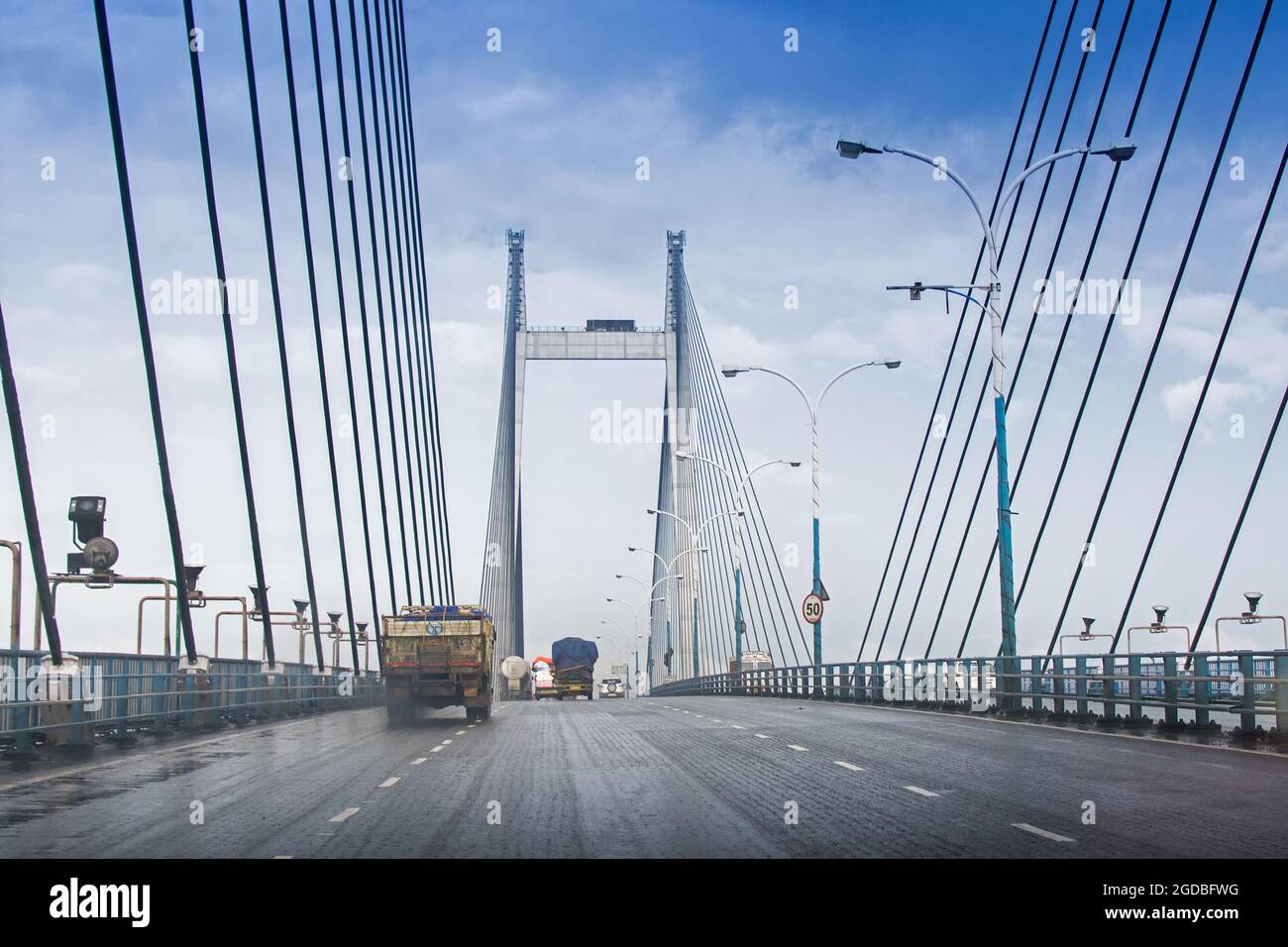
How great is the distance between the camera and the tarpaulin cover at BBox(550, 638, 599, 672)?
261 feet

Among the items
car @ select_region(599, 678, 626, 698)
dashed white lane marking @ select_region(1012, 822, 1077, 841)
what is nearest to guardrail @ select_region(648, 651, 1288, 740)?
dashed white lane marking @ select_region(1012, 822, 1077, 841)

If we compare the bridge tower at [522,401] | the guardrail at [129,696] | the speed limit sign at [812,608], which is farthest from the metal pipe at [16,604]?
the bridge tower at [522,401]

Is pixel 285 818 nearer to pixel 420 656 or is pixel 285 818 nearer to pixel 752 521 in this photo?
pixel 420 656

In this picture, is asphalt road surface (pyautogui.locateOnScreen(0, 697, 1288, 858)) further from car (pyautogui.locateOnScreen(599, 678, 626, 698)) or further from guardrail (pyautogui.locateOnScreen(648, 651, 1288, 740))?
car (pyautogui.locateOnScreen(599, 678, 626, 698))

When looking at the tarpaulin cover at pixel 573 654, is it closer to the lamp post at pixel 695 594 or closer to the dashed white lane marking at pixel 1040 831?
the lamp post at pixel 695 594

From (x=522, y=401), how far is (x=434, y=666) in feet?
125

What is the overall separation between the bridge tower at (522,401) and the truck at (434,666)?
117 ft

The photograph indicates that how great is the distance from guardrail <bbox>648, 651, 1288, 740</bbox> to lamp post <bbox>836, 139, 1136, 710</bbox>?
0.39 metres

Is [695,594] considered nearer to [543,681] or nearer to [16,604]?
[543,681]

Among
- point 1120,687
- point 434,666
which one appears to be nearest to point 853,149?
point 1120,687

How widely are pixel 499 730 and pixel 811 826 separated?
1668 centimetres
